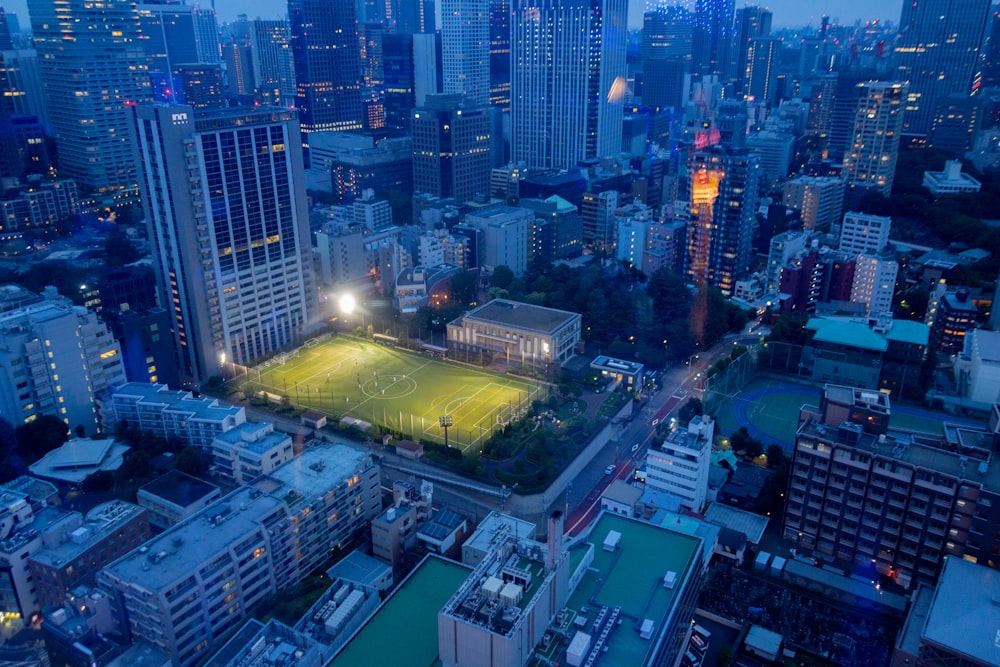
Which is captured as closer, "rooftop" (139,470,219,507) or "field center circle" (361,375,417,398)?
"rooftop" (139,470,219,507)

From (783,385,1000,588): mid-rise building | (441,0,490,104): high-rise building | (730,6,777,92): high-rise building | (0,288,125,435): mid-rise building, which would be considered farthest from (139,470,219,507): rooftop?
(730,6,777,92): high-rise building

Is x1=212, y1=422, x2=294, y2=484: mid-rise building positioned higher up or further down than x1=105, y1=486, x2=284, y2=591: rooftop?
further down

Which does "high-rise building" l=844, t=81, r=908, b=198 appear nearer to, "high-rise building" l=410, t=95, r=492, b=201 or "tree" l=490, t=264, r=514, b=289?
"high-rise building" l=410, t=95, r=492, b=201

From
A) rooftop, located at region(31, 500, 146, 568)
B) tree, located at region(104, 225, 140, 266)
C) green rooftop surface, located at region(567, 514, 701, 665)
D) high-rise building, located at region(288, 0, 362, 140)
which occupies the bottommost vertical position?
rooftop, located at region(31, 500, 146, 568)

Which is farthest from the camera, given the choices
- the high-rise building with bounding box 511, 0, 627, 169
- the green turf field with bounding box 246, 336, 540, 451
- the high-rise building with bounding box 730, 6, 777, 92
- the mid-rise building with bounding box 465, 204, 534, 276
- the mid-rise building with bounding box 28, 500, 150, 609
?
the high-rise building with bounding box 730, 6, 777, 92

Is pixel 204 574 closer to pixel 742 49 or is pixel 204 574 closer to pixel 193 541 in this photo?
pixel 193 541

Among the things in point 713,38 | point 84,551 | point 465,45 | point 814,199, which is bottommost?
point 84,551

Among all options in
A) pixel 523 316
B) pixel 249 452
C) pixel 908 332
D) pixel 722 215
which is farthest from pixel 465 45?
pixel 249 452

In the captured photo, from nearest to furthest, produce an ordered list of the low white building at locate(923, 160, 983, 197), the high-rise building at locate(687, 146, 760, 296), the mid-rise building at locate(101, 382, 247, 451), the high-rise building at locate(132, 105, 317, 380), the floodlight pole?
the mid-rise building at locate(101, 382, 247, 451), the floodlight pole, the high-rise building at locate(132, 105, 317, 380), the high-rise building at locate(687, 146, 760, 296), the low white building at locate(923, 160, 983, 197)
